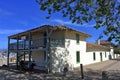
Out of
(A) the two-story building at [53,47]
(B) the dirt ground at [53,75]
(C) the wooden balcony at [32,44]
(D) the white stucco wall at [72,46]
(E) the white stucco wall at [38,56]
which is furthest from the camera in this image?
(E) the white stucco wall at [38,56]

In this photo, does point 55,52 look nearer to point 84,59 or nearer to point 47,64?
point 47,64

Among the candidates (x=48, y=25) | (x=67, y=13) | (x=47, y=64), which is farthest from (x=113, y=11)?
(x=47, y=64)

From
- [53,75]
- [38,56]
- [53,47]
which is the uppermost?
[53,47]

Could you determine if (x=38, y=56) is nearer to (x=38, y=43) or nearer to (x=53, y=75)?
(x=38, y=43)

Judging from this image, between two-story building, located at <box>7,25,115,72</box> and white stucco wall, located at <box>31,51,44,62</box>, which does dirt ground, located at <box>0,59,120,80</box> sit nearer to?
two-story building, located at <box>7,25,115,72</box>

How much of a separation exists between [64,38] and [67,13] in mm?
10100

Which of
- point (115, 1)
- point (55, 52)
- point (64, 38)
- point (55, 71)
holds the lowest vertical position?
point (55, 71)

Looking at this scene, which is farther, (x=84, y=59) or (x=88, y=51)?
(x=88, y=51)

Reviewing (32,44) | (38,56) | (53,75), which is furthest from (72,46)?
(53,75)

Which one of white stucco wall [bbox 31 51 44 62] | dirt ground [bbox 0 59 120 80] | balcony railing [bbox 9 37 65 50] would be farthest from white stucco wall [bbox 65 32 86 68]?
dirt ground [bbox 0 59 120 80]

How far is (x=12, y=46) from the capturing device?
27.5 metres

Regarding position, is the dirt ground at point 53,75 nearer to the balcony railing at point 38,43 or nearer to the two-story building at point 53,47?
the two-story building at point 53,47

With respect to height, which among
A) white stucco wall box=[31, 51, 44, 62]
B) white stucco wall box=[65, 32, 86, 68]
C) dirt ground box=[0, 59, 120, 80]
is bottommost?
dirt ground box=[0, 59, 120, 80]

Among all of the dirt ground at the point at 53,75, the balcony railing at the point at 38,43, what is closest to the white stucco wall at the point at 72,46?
the balcony railing at the point at 38,43
